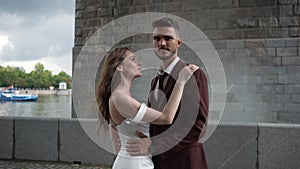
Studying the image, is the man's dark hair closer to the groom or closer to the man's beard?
the groom

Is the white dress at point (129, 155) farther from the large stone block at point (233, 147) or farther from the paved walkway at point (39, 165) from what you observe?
the paved walkway at point (39, 165)

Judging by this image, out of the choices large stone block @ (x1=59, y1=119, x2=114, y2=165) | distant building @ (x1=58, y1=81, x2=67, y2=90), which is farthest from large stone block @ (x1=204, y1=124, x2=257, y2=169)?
distant building @ (x1=58, y1=81, x2=67, y2=90)

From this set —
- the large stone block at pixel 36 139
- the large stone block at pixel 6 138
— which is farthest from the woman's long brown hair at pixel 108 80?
the large stone block at pixel 6 138

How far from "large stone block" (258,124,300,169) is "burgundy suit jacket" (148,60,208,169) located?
3.34 meters

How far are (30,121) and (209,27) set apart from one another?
5.24 metres

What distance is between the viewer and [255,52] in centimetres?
837

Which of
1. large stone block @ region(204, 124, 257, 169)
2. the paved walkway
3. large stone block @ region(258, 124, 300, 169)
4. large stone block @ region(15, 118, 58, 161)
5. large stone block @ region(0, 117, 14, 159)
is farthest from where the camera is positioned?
large stone block @ region(0, 117, 14, 159)

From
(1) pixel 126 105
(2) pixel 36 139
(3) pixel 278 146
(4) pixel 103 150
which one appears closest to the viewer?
(1) pixel 126 105

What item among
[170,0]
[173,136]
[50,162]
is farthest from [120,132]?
[170,0]

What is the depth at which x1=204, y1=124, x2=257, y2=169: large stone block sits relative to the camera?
4.94 meters

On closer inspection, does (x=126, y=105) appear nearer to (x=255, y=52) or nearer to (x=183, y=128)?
(x=183, y=128)

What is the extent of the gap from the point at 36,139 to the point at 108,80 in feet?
15.4

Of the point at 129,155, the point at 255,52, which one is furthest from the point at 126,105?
the point at 255,52

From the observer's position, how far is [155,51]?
6.04 feet
